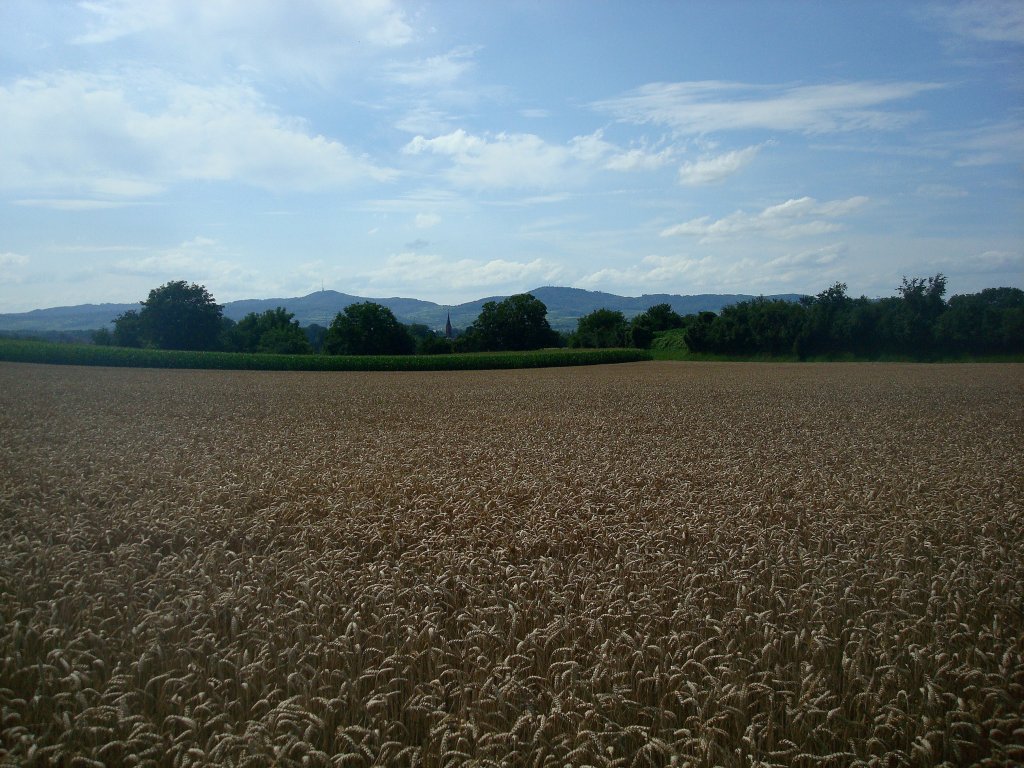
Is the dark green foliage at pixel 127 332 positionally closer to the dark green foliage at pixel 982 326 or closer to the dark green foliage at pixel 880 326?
the dark green foliage at pixel 880 326

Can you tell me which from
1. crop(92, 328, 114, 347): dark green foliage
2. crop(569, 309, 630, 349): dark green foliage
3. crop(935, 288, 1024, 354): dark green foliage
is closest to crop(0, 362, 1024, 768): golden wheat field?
crop(935, 288, 1024, 354): dark green foliage

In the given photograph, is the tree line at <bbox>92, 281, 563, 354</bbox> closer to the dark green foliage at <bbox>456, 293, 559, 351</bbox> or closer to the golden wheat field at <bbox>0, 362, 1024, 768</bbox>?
the dark green foliage at <bbox>456, 293, 559, 351</bbox>

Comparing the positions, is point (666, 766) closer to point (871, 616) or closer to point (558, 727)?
point (558, 727)

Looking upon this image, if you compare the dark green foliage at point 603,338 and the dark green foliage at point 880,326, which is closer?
the dark green foliage at point 880,326

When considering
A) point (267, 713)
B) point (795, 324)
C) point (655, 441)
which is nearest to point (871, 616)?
point (267, 713)

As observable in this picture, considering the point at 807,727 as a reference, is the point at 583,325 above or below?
above

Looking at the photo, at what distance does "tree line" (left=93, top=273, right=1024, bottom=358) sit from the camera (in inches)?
2756

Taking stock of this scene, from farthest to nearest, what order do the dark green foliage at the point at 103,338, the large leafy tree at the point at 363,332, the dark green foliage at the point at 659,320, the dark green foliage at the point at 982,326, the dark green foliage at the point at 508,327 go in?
the dark green foliage at the point at 659,320
the dark green foliage at the point at 508,327
the large leafy tree at the point at 363,332
the dark green foliage at the point at 103,338
the dark green foliage at the point at 982,326

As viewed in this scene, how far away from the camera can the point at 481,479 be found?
37.2 feet

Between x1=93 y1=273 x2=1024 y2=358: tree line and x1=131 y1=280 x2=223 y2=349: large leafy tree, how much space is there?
0.41ft

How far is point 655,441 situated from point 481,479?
22.4 ft

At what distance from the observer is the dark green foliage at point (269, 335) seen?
309 feet

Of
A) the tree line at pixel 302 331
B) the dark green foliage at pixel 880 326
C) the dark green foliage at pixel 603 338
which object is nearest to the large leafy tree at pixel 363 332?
the tree line at pixel 302 331

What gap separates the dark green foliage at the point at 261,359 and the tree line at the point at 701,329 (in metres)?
22.0
